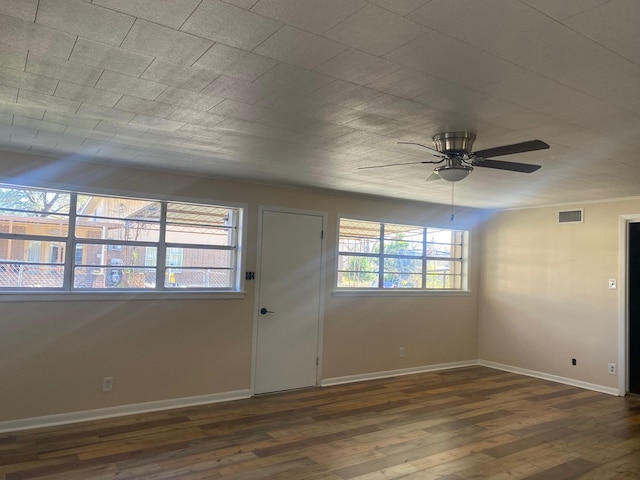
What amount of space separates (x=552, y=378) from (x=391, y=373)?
217cm

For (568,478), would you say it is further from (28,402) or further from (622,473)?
(28,402)

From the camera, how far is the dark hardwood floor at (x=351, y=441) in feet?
11.0

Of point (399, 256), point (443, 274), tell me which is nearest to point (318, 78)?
point (399, 256)

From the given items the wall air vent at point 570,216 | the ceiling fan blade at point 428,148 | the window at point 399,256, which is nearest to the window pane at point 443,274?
the window at point 399,256

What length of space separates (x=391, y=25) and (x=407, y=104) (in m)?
0.87

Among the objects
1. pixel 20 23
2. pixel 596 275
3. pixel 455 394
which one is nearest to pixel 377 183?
pixel 455 394

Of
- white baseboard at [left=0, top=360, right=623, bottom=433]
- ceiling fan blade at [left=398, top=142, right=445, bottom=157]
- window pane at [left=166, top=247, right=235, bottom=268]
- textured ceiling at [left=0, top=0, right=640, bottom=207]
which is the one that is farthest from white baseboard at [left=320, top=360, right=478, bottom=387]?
ceiling fan blade at [left=398, top=142, right=445, bottom=157]

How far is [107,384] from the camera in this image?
4.38 meters

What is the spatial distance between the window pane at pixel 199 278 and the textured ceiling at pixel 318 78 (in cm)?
140

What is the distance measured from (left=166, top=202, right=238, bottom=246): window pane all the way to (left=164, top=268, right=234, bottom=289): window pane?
31 cm

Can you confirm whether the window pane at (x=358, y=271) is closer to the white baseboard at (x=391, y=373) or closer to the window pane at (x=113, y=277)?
the white baseboard at (x=391, y=373)

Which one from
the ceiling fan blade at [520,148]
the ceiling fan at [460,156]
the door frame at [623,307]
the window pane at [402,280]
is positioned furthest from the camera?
the window pane at [402,280]

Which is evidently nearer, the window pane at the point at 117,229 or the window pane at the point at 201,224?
the window pane at the point at 117,229

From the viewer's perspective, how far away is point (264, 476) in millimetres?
3221
